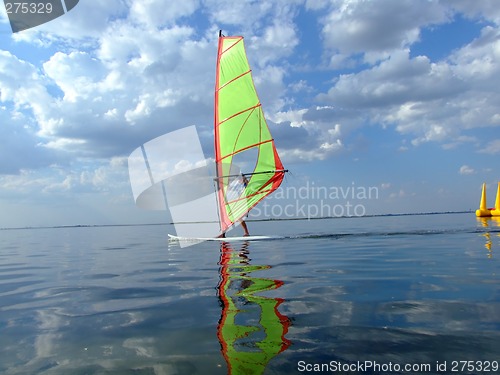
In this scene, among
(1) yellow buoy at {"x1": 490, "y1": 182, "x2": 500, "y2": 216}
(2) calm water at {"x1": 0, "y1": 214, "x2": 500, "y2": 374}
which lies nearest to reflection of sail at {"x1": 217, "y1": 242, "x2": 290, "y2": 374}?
(2) calm water at {"x1": 0, "y1": 214, "x2": 500, "y2": 374}

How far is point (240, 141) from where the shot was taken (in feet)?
82.3

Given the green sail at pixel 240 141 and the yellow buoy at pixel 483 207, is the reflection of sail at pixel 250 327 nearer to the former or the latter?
the green sail at pixel 240 141

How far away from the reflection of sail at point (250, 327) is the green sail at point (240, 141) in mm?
15687

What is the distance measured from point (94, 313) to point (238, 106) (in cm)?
2025

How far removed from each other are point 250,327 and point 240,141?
20.5m

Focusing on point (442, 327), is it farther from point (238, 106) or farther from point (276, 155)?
point (238, 106)

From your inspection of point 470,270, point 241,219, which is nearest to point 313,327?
point 470,270

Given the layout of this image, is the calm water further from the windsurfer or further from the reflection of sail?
the windsurfer

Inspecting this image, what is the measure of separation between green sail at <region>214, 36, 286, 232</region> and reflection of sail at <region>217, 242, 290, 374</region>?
15.7 meters

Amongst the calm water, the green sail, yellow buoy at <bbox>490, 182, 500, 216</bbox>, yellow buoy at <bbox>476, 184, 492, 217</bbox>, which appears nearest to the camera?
the calm water

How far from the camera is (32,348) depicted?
489 cm

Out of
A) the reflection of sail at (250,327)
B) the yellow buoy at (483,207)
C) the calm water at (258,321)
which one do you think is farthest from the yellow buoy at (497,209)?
the reflection of sail at (250,327)

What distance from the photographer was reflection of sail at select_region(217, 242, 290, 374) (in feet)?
13.7

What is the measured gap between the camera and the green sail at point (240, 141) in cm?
2464
